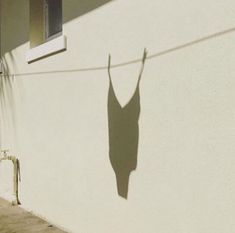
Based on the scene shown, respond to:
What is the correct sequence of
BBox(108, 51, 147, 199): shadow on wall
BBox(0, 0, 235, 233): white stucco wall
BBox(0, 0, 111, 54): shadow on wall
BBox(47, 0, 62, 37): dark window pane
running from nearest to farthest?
BBox(0, 0, 235, 233): white stucco wall, BBox(108, 51, 147, 199): shadow on wall, BBox(0, 0, 111, 54): shadow on wall, BBox(47, 0, 62, 37): dark window pane

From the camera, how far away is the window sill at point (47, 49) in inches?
222

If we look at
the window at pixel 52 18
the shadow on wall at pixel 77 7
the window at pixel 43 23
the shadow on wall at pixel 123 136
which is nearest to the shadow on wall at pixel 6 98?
the window at pixel 43 23

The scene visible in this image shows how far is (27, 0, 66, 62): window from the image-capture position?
6535 millimetres

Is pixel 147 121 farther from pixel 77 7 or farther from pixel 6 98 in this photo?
pixel 6 98

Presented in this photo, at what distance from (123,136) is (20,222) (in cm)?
235

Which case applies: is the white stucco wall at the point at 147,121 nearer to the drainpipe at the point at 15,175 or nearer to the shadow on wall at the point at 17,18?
the shadow on wall at the point at 17,18

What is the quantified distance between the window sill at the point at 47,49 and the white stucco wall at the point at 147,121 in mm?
93

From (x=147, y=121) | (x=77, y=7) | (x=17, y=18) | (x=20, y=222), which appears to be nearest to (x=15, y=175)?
(x=20, y=222)

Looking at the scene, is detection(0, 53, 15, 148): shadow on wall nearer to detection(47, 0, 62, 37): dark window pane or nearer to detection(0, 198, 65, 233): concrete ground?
detection(47, 0, 62, 37): dark window pane

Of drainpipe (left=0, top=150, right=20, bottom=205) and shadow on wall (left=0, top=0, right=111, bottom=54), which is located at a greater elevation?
shadow on wall (left=0, top=0, right=111, bottom=54)

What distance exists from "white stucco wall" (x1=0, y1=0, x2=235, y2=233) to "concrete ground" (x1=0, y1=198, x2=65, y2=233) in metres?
0.14

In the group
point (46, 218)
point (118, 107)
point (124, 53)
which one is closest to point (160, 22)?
point (124, 53)

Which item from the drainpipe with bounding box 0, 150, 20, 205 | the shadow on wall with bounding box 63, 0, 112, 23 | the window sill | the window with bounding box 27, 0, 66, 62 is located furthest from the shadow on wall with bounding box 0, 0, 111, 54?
the drainpipe with bounding box 0, 150, 20, 205

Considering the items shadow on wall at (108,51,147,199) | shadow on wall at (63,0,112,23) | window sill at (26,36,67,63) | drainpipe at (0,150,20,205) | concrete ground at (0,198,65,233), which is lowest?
concrete ground at (0,198,65,233)
